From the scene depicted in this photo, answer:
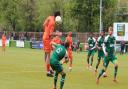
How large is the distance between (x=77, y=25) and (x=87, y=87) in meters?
68.4

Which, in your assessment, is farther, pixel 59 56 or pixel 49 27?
pixel 49 27

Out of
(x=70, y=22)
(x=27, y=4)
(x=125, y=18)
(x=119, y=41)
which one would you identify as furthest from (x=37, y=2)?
(x=119, y=41)

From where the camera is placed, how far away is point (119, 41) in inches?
2601

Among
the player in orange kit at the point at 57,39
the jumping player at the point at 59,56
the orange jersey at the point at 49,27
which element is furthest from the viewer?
the orange jersey at the point at 49,27

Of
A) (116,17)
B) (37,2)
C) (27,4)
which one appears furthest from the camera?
(37,2)

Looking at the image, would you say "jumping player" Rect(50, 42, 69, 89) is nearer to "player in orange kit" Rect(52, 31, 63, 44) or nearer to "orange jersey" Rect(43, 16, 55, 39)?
"player in orange kit" Rect(52, 31, 63, 44)

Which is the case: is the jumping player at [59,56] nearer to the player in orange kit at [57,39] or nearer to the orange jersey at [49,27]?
the player in orange kit at [57,39]

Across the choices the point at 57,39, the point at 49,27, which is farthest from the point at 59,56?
the point at 49,27

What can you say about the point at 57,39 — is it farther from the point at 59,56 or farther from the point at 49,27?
the point at 49,27

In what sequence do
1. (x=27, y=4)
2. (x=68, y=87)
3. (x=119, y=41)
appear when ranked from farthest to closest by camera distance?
(x=27, y=4), (x=119, y=41), (x=68, y=87)

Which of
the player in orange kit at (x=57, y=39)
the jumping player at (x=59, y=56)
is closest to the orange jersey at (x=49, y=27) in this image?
the player in orange kit at (x=57, y=39)

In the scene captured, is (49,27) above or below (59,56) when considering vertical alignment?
above

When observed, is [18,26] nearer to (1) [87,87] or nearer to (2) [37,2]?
(2) [37,2]

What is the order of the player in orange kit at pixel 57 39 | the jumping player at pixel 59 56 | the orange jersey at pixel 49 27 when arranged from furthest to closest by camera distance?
the orange jersey at pixel 49 27, the player in orange kit at pixel 57 39, the jumping player at pixel 59 56
